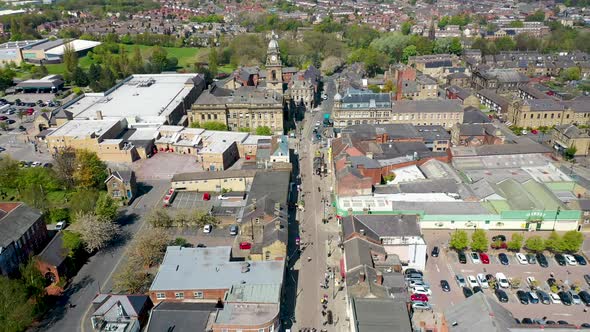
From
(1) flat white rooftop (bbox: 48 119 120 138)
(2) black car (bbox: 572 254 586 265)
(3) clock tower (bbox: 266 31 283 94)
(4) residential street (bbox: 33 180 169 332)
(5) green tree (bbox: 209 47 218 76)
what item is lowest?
(4) residential street (bbox: 33 180 169 332)

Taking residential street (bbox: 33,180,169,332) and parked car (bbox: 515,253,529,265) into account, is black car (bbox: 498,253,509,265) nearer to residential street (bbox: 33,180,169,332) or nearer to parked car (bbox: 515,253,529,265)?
parked car (bbox: 515,253,529,265)

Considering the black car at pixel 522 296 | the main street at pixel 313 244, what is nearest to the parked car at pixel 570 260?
the black car at pixel 522 296

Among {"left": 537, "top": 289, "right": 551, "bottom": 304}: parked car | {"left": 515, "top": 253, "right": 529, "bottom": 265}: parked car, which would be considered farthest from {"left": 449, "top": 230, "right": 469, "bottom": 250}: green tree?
{"left": 537, "top": 289, "right": 551, "bottom": 304}: parked car

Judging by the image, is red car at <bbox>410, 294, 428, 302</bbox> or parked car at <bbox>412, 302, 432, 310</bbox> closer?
parked car at <bbox>412, 302, 432, 310</bbox>

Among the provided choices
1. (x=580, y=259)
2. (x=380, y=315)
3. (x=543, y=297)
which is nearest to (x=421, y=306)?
(x=380, y=315)

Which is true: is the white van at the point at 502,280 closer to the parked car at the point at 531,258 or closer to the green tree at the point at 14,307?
the parked car at the point at 531,258

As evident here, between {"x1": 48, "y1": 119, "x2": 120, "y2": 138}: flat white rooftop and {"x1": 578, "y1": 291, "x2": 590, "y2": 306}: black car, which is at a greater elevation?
{"x1": 48, "y1": 119, "x2": 120, "y2": 138}: flat white rooftop
